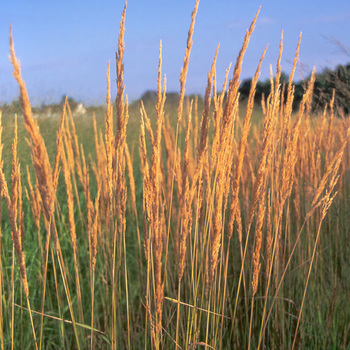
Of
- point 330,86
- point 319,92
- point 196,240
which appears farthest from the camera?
point 330,86

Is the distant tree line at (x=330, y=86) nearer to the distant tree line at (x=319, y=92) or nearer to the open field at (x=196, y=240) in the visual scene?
the distant tree line at (x=319, y=92)

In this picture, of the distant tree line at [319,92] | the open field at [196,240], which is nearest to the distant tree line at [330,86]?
the distant tree line at [319,92]

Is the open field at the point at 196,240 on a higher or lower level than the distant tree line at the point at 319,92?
lower

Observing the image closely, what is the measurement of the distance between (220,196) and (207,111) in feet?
0.80

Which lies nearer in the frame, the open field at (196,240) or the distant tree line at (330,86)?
the open field at (196,240)

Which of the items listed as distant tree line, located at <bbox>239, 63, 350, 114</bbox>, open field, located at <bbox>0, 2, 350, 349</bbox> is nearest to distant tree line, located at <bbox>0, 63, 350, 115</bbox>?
distant tree line, located at <bbox>239, 63, 350, 114</bbox>

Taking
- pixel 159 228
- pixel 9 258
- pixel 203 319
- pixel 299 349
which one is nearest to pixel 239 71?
pixel 159 228

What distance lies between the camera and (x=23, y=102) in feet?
2.62

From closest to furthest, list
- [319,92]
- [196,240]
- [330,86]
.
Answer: [196,240]
[319,92]
[330,86]

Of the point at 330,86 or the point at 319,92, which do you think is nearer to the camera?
the point at 319,92

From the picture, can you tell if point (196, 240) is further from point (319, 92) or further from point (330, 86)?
point (330, 86)

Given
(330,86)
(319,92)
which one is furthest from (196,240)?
(330,86)

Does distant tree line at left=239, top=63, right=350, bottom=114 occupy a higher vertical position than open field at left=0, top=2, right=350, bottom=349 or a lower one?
higher

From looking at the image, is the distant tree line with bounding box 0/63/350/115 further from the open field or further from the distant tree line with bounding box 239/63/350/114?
the open field
